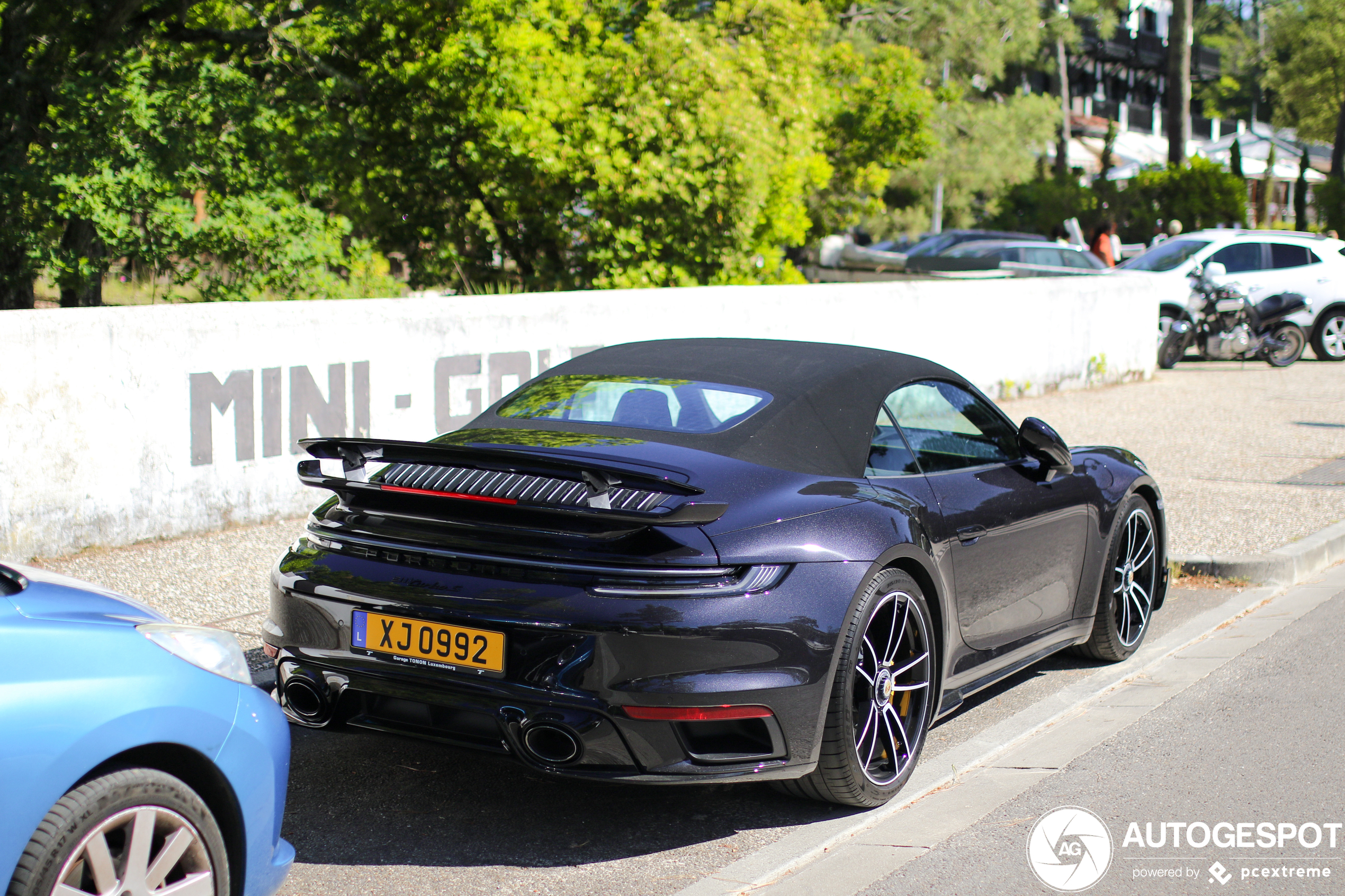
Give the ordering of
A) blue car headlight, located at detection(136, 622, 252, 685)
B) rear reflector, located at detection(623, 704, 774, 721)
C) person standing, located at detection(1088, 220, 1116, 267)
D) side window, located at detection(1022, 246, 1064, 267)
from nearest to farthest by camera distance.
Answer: blue car headlight, located at detection(136, 622, 252, 685)
rear reflector, located at detection(623, 704, 774, 721)
side window, located at detection(1022, 246, 1064, 267)
person standing, located at detection(1088, 220, 1116, 267)

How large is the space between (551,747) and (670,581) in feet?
1.84

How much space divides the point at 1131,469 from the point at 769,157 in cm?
973

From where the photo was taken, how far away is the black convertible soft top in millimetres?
4207

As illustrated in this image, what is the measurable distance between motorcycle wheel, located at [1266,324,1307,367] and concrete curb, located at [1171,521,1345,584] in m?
12.4

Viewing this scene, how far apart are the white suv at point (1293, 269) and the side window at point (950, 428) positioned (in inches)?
638

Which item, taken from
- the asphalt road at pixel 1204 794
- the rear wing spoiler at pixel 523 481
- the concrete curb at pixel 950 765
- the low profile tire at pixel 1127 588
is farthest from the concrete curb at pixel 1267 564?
the rear wing spoiler at pixel 523 481

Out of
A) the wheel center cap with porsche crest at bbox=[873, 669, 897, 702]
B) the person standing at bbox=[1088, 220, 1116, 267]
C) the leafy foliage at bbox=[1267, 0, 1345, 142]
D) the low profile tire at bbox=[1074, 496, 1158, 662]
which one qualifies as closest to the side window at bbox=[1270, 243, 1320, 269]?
the person standing at bbox=[1088, 220, 1116, 267]

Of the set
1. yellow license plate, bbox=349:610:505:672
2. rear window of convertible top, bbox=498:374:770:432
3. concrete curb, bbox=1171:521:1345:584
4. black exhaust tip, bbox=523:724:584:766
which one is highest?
rear window of convertible top, bbox=498:374:770:432

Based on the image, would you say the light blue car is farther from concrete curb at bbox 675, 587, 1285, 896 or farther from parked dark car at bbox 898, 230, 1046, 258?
parked dark car at bbox 898, 230, 1046, 258

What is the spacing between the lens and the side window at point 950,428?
4859 millimetres

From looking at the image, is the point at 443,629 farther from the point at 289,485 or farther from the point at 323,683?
the point at 289,485

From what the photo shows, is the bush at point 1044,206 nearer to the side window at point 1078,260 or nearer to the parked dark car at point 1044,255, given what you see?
the parked dark car at point 1044,255

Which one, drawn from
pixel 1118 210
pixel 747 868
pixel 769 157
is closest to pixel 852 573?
pixel 747 868

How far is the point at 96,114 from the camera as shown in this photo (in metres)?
11.4
